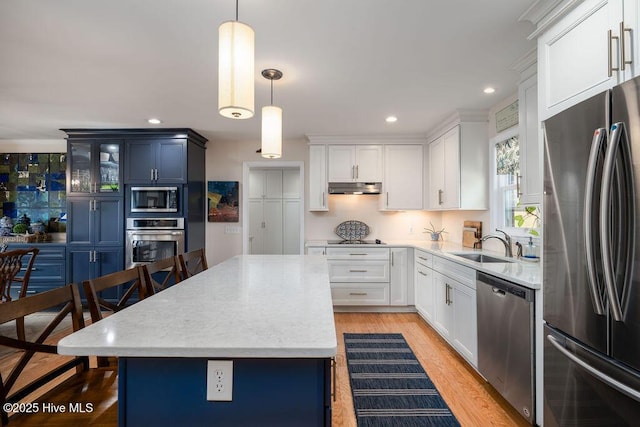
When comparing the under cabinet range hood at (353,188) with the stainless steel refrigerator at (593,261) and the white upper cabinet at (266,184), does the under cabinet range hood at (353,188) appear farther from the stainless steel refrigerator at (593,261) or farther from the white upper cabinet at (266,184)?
the stainless steel refrigerator at (593,261)

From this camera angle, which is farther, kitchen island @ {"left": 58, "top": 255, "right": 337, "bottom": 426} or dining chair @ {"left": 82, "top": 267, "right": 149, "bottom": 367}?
dining chair @ {"left": 82, "top": 267, "right": 149, "bottom": 367}

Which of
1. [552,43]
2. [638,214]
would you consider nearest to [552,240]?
[638,214]

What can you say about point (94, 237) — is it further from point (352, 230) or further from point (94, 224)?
point (352, 230)

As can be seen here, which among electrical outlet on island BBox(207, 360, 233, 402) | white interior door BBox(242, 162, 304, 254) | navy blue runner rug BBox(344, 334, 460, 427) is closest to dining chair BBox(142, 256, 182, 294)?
electrical outlet on island BBox(207, 360, 233, 402)

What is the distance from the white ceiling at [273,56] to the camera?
1.78 metres

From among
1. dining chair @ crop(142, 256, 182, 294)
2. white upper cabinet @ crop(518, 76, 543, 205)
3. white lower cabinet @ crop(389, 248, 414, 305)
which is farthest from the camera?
white lower cabinet @ crop(389, 248, 414, 305)

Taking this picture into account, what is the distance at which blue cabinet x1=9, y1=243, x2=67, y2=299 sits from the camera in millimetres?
4105

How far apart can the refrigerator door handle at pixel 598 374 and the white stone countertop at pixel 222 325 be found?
3.60 feet

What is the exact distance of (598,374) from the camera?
1286mm

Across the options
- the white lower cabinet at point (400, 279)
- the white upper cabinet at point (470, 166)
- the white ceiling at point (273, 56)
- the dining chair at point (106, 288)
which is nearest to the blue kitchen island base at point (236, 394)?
the dining chair at point (106, 288)

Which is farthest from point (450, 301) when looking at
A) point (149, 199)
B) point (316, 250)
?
point (149, 199)

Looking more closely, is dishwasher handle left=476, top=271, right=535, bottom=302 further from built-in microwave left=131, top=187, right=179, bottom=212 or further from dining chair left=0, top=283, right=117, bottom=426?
built-in microwave left=131, top=187, right=179, bottom=212

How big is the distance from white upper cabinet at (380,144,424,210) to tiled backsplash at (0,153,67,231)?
4.75 metres

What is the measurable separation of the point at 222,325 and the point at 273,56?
188 centimetres
